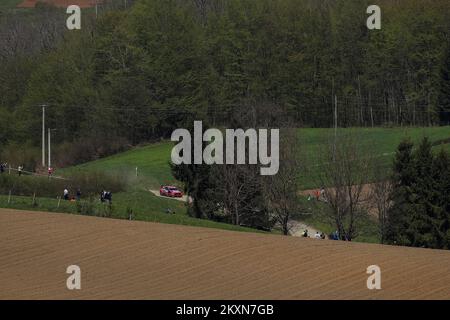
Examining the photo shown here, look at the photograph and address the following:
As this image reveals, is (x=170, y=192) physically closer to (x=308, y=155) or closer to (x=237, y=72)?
(x=308, y=155)

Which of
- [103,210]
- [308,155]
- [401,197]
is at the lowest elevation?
[103,210]

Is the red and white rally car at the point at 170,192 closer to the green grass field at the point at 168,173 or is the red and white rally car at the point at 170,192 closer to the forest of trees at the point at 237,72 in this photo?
the green grass field at the point at 168,173

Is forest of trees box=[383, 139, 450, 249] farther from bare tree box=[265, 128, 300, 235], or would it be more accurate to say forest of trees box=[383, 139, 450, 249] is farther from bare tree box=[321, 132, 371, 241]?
bare tree box=[265, 128, 300, 235]

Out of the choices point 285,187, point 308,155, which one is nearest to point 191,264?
point 285,187

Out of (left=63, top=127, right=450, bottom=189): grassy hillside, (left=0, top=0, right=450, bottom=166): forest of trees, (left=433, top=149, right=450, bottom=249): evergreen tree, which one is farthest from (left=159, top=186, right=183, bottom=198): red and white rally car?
(left=0, top=0, right=450, bottom=166): forest of trees
